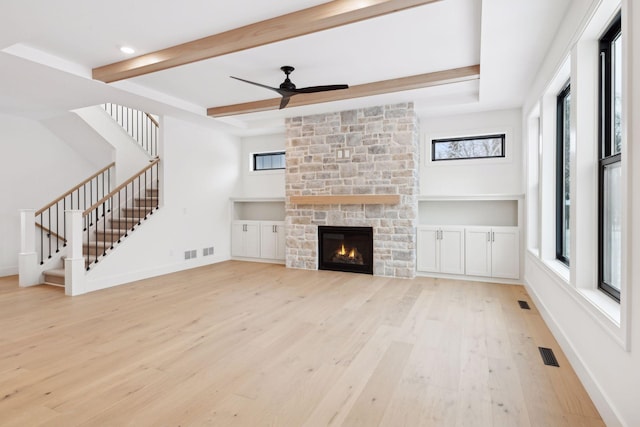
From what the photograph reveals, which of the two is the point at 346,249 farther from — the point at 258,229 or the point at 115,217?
the point at 115,217

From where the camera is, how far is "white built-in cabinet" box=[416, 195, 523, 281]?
5.27 metres

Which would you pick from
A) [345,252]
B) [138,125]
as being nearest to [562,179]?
[345,252]

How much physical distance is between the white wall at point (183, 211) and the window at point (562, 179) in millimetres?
5931

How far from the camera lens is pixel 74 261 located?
4.65 meters

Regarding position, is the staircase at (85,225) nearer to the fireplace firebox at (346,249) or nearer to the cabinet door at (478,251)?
the fireplace firebox at (346,249)

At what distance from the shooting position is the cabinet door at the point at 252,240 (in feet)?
24.1

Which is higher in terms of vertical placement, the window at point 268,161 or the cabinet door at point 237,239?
the window at point 268,161

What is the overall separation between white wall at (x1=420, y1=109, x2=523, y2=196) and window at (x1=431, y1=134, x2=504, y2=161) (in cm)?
9

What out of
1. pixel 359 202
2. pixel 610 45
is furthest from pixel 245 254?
pixel 610 45

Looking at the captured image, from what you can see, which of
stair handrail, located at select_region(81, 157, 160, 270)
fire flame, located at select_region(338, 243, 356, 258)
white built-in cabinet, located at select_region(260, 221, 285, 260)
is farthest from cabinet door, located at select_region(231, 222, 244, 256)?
fire flame, located at select_region(338, 243, 356, 258)

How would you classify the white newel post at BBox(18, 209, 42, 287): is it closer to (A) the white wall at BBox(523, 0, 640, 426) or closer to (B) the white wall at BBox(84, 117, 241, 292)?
(B) the white wall at BBox(84, 117, 241, 292)

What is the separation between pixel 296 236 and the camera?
660cm

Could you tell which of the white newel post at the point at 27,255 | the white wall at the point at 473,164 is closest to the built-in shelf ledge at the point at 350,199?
the white wall at the point at 473,164

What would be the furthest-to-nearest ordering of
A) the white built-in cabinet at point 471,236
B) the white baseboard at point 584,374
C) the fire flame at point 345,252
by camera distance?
the fire flame at point 345,252, the white built-in cabinet at point 471,236, the white baseboard at point 584,374
